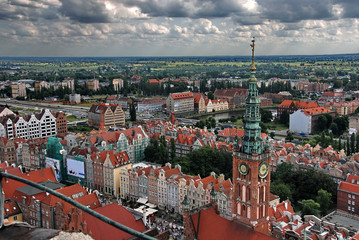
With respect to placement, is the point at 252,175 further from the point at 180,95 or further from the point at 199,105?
the point at 199,105

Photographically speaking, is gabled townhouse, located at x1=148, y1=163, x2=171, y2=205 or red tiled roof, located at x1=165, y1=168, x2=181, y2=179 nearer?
gabled townhouse, located at x1=148, y1=163, x2=171, y2=205

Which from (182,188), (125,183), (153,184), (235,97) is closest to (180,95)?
(235,97)

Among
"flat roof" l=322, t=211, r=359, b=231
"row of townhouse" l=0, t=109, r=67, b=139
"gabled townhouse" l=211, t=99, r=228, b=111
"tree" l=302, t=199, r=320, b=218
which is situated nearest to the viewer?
"flat roof" l=322, t=211, r=359, b=231

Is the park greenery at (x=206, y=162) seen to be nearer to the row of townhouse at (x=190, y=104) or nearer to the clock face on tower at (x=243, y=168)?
the clock face on tower at (x=243, y=168)

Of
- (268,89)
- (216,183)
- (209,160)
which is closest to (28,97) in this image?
(268,89)

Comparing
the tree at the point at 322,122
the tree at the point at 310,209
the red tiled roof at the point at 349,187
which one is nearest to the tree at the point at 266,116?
the tree at the point at 322,122

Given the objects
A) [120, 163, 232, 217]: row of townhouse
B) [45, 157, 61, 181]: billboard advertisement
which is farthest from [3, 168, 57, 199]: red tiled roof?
[120, 163, 232, 217]: row of townhouse

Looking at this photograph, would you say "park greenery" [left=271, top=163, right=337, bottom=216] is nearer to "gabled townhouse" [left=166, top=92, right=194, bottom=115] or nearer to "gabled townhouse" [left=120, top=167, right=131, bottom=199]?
"gabled townhouse" [left=120, top=167, right=131, bottom=199]
